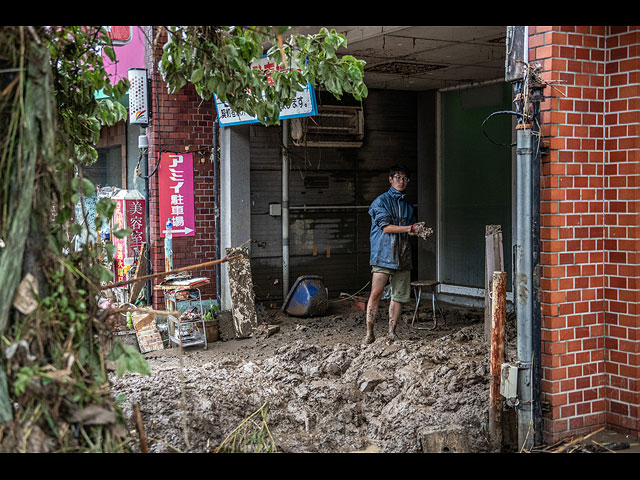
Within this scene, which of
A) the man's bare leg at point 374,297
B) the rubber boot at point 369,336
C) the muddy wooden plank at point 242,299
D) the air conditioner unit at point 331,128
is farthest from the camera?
the air conditioner unit at point 331,128

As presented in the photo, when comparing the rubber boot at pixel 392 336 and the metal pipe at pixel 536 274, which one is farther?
the rubber boot at pixel 392 336

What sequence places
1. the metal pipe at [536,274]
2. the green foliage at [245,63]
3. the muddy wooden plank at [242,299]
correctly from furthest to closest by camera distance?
1. the muddy wooden plank at [242,299]
2. the metal pipe at [536,274]
3. the green foliage at [245,63]

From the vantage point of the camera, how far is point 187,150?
11.4 metres

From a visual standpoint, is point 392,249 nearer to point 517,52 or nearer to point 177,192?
point 517,52

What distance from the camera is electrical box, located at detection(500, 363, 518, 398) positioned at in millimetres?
5243

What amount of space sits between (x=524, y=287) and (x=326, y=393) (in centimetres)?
252

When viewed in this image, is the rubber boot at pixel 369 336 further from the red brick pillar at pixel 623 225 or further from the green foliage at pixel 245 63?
the green foliage at pixel 245 63

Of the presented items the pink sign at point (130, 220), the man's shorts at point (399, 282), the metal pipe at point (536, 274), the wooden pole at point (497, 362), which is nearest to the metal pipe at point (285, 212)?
the pink sign at point (130, 220)

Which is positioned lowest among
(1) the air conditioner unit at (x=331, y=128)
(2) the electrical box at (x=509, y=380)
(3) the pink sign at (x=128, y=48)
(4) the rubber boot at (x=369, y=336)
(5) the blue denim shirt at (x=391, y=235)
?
(4) the rubber boot at (x=369, y=336)

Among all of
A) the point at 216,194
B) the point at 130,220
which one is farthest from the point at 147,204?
the point at 216,194

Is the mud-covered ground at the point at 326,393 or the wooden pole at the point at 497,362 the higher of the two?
the wooden pole at the point at 497,362

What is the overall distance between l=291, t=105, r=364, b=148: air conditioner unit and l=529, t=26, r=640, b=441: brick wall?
6856 millimetres

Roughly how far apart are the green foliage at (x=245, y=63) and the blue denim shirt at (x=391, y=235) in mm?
3676

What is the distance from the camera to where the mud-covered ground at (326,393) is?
19.2 ft
